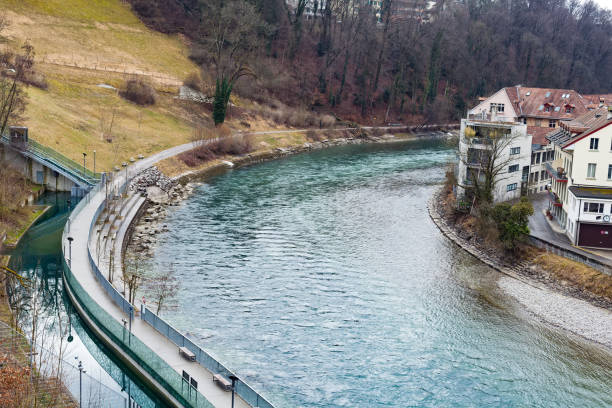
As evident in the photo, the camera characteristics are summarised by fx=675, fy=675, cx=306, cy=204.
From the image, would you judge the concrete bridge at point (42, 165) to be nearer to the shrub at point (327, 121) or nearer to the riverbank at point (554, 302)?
the riverbank at point (554, 302)

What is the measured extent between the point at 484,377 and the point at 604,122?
22542 millimetres

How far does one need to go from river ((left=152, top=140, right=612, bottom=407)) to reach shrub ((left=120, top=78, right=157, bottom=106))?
28622 millimetres

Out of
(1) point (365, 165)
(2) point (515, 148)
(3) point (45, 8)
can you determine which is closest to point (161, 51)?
(3) point (45, 8)

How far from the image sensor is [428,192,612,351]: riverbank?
34219mm

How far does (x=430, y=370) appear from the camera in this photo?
30.0 m

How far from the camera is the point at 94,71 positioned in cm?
8481

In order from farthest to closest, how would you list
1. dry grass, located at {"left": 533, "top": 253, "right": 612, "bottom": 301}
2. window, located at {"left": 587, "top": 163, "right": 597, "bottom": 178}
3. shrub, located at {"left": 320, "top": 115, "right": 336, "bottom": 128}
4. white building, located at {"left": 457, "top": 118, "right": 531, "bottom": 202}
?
shrub, located at {"left": 320, "top": 115, "right": 336, "bottom": 128} < white building, located at {"left": 457, "top": 118, "right": 531, "bottom": 202} < window, located at {"left": 587, "top": 163, "right": 597, "bottom": 178} < dry grass, located at {"left": 533, "top": 253, "right": 612, "bottom": 301}

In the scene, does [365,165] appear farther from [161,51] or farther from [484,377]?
[484,377]

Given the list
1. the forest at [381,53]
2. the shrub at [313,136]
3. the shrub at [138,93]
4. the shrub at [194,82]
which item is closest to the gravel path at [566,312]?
the shrub at [138,93]

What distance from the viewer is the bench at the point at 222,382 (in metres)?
24.6

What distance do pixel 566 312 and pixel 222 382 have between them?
20393mm

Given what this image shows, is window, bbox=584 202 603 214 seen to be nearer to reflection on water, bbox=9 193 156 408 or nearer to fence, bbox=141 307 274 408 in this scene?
fence, bbox=141 307 274 408

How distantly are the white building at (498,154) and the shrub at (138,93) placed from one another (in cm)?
4279

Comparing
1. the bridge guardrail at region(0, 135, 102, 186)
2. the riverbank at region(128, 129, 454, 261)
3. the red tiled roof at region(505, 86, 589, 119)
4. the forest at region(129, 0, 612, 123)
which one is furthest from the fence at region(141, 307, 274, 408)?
the forest at region(129, 0, 612, 123)
